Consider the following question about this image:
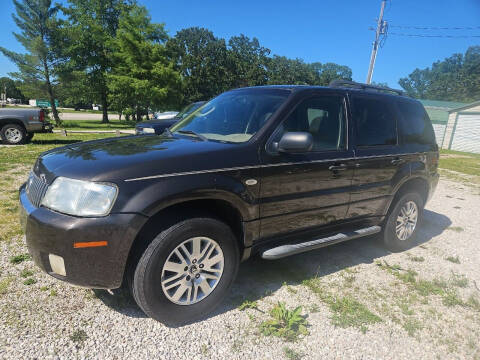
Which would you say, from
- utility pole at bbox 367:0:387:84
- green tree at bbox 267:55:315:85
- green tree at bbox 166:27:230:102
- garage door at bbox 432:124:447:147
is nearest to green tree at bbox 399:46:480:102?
green tree at bbox 267:55:315:85

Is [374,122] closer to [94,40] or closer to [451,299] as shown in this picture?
[451,299]

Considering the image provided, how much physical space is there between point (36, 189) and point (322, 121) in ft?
8.68

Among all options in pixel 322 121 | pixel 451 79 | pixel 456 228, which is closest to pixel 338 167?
pixel 322 121

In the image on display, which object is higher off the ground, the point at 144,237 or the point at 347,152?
the point at 347,152

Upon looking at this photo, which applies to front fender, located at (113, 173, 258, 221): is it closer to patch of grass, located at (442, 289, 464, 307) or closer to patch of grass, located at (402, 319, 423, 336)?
patch of grass, located at (402, 319, 423, 336)

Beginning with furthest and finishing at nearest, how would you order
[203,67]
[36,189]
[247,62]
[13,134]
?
[247,62] < [203,67] < [13,134] < [36,189]

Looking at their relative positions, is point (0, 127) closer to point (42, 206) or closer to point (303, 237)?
point (42, 206)

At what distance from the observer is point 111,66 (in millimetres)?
30062

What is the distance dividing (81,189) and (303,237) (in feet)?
6.78

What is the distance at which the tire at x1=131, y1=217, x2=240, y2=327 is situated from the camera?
7.48 feet

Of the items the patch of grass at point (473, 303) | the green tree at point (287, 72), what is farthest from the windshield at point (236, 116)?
the green tree at point (287, 72)

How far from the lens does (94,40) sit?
28.6 meters

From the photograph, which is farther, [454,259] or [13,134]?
[13,134]

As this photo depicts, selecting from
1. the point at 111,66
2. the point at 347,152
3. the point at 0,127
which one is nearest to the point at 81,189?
the point at 347,152
